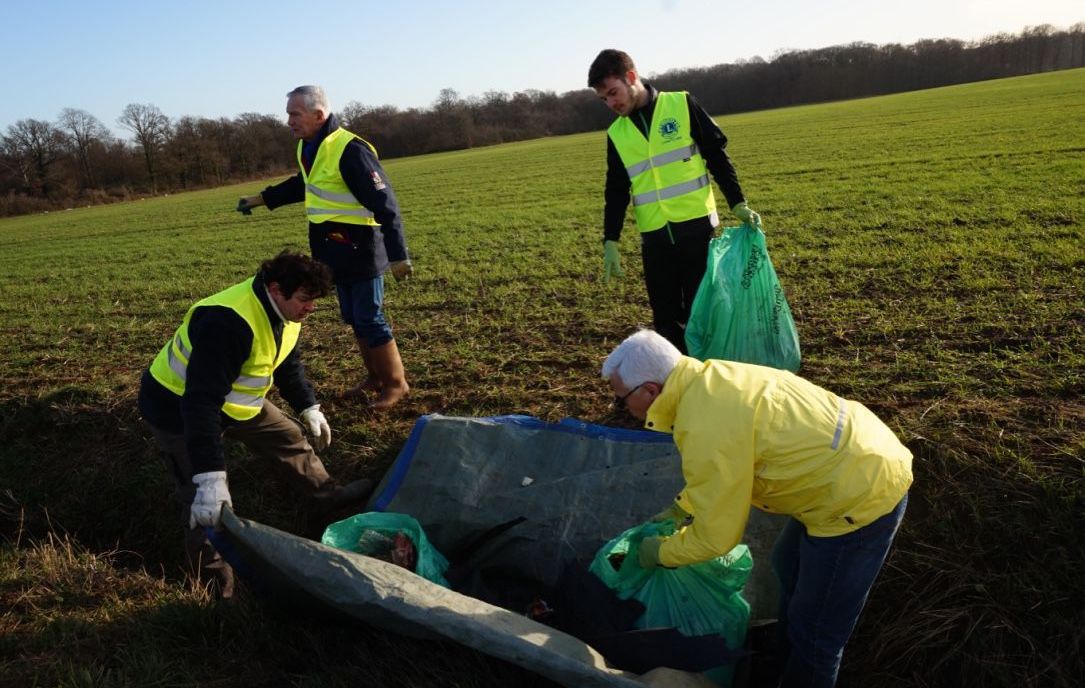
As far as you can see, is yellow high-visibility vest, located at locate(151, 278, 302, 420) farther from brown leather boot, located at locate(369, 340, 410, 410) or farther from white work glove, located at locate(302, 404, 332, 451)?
brown leather boot, located at locate(369, 340, 410, 410)

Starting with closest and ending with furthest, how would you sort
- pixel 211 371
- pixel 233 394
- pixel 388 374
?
pixel 211 371, pixel 233 394, pixel 388 374

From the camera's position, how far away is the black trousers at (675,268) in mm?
3939

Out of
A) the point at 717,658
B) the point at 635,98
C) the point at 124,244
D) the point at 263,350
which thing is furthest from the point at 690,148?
the point at 124,244

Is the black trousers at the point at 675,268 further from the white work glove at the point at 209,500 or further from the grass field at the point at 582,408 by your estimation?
the white work glove at the point at 209,500

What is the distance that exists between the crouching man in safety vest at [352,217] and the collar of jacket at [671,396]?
2478 millimetres

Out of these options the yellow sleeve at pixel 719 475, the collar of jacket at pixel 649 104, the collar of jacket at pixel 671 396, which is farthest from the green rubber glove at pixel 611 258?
the yellow sleeve at pixel 719 475

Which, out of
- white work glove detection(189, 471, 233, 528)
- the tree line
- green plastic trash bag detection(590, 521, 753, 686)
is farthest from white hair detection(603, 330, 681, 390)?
the tree line

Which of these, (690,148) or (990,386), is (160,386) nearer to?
(690,148)

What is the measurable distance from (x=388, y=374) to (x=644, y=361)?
279cm

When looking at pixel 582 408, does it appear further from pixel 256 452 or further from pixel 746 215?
pixel 256 452

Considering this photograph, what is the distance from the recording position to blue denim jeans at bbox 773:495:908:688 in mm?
2088

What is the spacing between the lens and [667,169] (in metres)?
3.86

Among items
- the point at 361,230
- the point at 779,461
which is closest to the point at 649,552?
the point at 779,461

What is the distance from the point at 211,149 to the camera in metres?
52.0
